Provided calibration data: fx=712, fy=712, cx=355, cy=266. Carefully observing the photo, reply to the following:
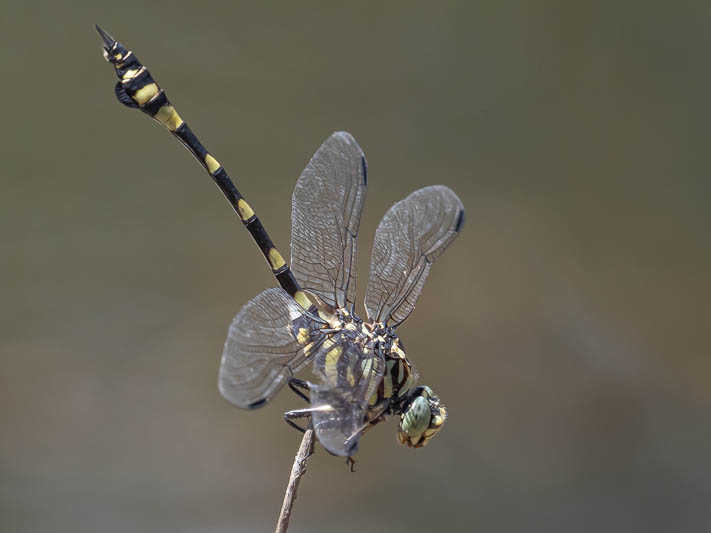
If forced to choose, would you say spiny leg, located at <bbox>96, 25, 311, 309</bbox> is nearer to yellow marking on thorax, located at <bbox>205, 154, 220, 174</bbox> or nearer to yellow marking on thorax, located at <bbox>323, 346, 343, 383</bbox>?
yellow marking on thorax, located at <bbox>205, 154, 220, 174</bbox>

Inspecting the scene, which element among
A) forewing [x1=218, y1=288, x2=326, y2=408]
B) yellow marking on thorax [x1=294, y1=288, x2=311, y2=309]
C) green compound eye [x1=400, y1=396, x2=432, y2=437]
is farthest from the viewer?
yellow marking on thorax [x1=294, y1=288, x2=311, y2=309]

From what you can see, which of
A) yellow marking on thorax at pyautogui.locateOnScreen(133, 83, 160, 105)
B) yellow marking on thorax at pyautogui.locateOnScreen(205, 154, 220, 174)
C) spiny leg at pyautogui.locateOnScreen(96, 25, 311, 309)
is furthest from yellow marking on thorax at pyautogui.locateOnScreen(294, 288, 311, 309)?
yellow marking on thorax at pyautogui.locateOnScreen(133, 83, 160, 105)

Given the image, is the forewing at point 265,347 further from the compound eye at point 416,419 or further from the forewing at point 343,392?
the compound eye at point 416,419

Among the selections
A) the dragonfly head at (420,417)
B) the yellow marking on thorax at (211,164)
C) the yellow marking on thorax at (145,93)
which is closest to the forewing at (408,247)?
the dragonfly head at (420,417)

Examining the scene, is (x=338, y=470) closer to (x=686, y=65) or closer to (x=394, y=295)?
(x=394, y=295)

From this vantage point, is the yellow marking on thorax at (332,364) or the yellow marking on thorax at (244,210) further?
the yellow marking on thorax at (244,210)

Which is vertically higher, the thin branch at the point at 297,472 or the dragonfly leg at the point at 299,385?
the dragonfly leg at the point at 299,385

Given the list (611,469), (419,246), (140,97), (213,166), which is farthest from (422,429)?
(611,469)
